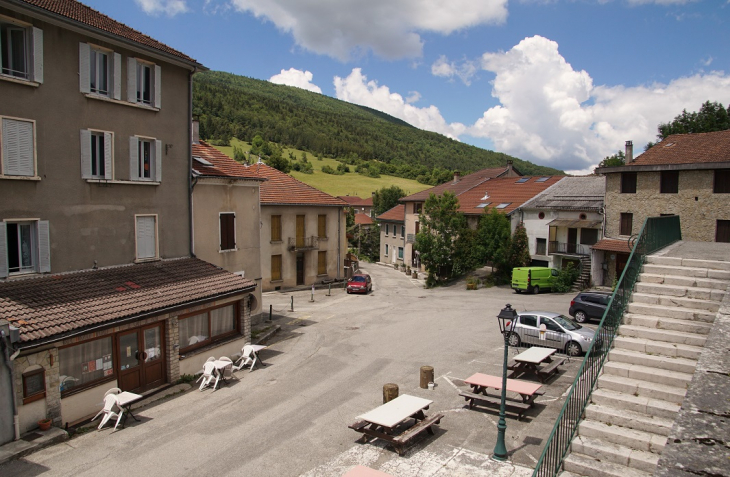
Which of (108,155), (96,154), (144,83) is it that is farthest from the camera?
(144,83)

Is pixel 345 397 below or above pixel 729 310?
below

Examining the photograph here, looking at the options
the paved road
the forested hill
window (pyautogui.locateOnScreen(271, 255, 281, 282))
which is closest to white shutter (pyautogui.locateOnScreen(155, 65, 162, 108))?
the paved road

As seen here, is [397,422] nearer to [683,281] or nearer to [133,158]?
[683,281]

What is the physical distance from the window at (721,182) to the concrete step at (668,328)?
24772 millimetres

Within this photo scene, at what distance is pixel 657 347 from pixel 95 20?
19073mm

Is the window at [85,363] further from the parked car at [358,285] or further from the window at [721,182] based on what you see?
the window at [721,182]

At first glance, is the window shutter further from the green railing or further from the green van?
the green van

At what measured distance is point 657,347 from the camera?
8500 mm

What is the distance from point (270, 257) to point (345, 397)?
2265 centimetres

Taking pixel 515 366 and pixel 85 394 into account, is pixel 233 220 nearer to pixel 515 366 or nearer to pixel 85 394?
pixel 85 394

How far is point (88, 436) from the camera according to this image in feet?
41.2

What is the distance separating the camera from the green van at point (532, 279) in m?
34.2

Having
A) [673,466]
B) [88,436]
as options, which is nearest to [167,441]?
[88,436]

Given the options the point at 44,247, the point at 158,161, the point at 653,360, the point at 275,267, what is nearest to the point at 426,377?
Answer: the point at 653,360
